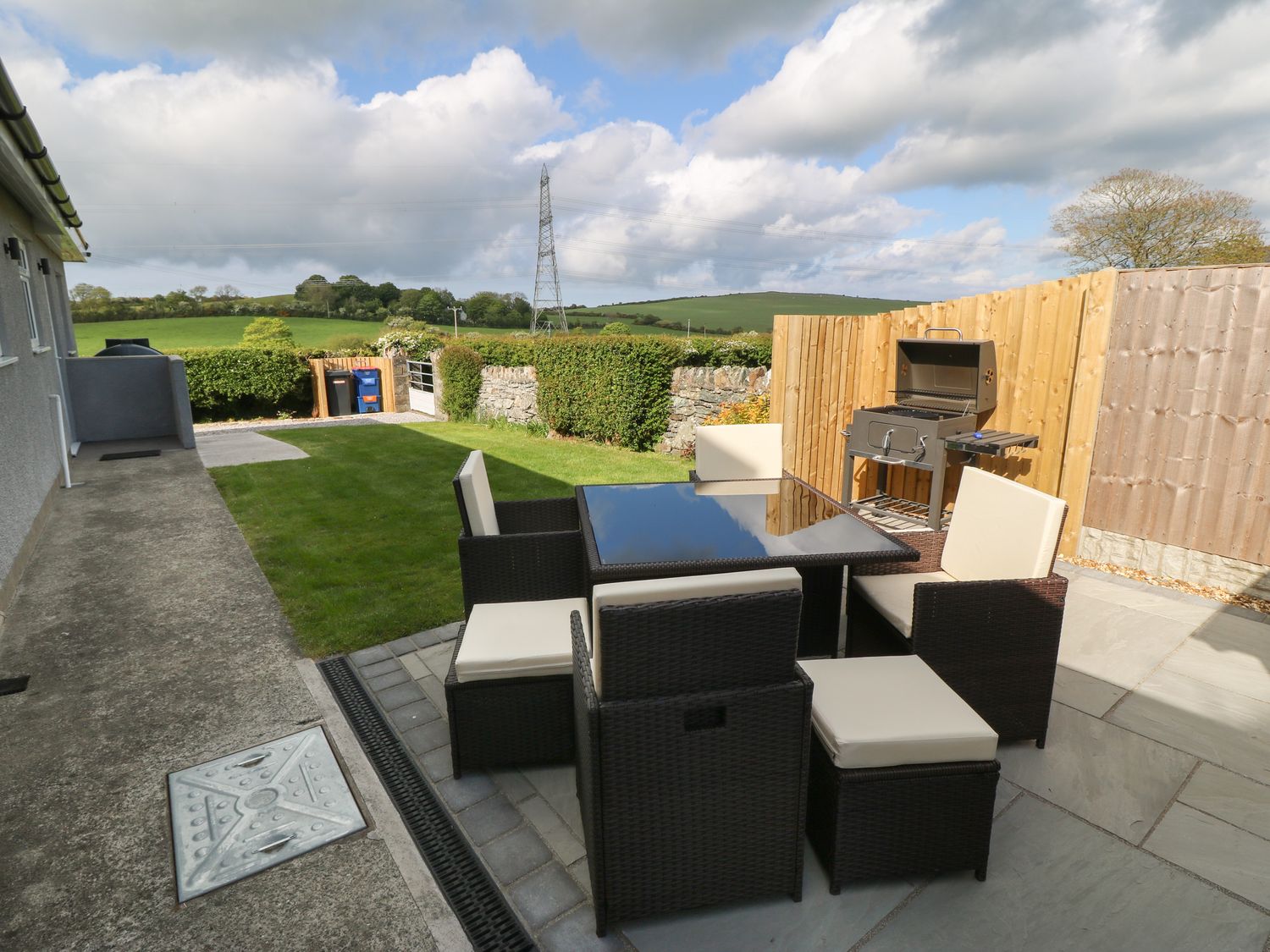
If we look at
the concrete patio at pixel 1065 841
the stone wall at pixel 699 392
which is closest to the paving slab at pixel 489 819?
the concrete patio at pixel 1065 841

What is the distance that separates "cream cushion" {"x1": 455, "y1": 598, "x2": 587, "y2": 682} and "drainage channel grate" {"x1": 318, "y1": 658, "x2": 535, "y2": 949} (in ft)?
1.54

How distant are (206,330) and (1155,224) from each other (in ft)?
139

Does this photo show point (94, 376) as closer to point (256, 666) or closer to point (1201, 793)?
point (256, 666)

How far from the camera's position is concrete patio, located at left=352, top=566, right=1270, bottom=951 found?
1.85 metres

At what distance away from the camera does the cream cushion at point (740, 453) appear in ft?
15.2

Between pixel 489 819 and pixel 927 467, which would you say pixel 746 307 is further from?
pixel 489 819

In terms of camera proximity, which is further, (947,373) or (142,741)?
(947,373)

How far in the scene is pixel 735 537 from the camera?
2869 mm

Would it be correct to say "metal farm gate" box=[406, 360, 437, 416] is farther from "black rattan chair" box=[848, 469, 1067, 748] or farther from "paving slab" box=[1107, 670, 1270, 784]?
"paving slab" box=[1107, 670, 1270, 784]

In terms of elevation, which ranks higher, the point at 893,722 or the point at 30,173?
the point at 30,173

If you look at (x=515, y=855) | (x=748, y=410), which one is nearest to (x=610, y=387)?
(x=748, y=410)

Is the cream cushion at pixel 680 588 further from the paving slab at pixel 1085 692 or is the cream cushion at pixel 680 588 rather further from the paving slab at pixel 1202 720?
the paving slab at pixel 1202 720

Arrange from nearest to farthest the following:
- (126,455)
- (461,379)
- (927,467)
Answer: (927,467) < (126,455) < (461,379)

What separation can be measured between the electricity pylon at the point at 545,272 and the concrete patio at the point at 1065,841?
2925 centimetres
